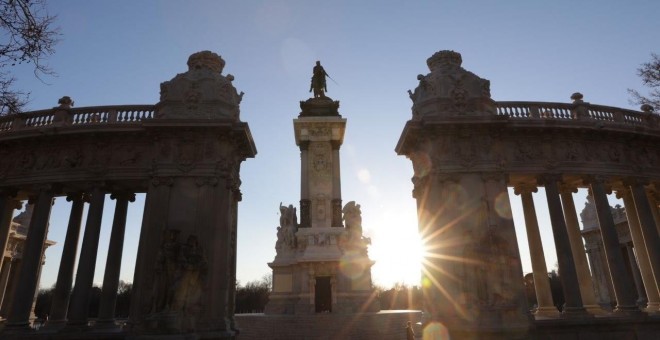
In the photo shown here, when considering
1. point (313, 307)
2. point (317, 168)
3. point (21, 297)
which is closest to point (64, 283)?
point (21, 297)

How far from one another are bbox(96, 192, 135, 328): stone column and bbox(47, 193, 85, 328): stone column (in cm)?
158

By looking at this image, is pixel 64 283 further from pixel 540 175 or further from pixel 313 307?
pixel 540 175

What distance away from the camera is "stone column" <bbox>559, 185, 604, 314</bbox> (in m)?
20.7

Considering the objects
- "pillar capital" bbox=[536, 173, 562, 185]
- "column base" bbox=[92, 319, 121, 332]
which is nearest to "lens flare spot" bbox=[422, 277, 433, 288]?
"pillar capital" bbox=[536, 173, 562, 185]

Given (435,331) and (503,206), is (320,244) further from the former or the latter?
(503,206)

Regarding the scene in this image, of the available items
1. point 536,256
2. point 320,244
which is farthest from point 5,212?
point 536,256

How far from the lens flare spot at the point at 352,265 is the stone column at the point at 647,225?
1633cm

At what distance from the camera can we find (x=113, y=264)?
20.3m

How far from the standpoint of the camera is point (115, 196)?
70.1 ft

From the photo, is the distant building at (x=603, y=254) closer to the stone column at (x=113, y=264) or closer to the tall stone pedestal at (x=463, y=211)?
the tall stone pedestal at (x=463, y=211)

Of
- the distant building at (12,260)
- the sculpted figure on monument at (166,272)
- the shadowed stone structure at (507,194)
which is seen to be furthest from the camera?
the distant building at (12,260)

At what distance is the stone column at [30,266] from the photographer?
705 inches

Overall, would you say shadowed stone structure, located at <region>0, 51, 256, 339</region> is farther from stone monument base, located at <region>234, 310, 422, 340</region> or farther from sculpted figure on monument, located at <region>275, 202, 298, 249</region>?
sculpted figure on monument, located at <region>275, 202, 298, 249</region>

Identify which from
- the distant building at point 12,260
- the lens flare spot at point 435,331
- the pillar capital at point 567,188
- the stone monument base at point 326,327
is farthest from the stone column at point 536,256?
the distant building at point 12,260
